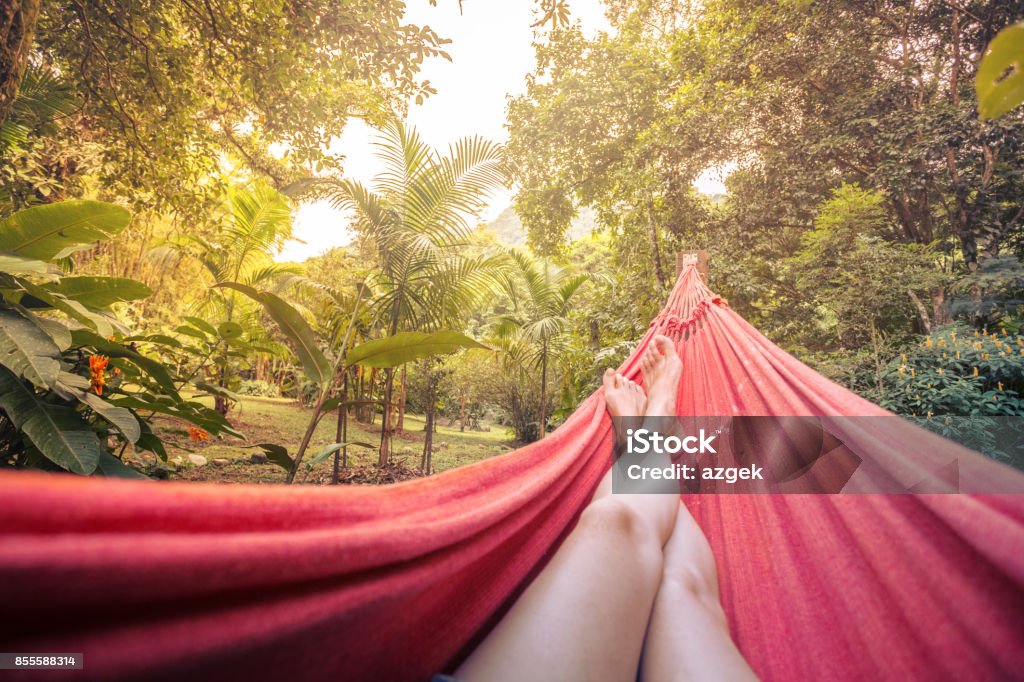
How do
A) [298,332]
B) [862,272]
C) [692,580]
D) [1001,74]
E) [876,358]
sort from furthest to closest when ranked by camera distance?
1. [862,272]
2. [876,358]
3. [298,332]
4. [692,580]
5. [1001,74]

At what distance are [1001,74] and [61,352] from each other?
2005 millimetres

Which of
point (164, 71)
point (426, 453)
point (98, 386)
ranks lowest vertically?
point (426, 453)

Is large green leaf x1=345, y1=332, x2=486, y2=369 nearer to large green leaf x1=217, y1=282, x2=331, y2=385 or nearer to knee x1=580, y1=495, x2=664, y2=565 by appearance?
large green leaf x1=217, y1=282, x2=331, y2=385

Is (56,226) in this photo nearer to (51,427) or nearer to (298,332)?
(51,427)

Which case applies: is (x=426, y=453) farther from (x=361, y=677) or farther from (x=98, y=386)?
(x=361, y=677)

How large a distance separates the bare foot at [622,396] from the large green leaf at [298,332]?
1.15 meters

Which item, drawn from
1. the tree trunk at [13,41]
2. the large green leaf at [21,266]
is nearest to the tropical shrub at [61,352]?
the large green leaf at [21,266]

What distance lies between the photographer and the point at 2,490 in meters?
0.20

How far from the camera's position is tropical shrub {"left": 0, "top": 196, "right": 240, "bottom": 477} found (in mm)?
1053

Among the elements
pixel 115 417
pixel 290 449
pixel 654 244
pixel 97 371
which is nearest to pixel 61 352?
pixel 97 371

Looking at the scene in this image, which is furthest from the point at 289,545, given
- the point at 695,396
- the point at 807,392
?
the point at 695,396

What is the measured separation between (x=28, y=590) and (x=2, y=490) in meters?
0.05

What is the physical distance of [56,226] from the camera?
4.25 feet

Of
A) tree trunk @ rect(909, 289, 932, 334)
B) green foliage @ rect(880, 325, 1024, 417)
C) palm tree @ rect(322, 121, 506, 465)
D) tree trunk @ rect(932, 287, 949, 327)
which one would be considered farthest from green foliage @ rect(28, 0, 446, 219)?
tree trunk @ rect(932, 287, 949, 327)
